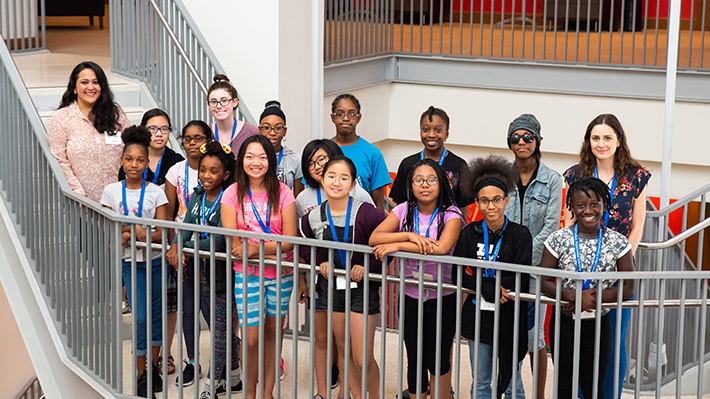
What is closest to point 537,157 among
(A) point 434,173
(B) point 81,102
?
(A) point 434,173

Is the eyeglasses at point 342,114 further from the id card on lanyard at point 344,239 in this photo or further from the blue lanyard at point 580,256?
the blue lanyard at point 580,256

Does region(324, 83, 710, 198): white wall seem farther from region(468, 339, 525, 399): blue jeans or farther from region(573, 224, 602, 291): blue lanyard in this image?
region(573, 224, 602, 291): blue lanyard

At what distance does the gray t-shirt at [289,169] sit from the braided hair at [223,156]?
1.98 ft

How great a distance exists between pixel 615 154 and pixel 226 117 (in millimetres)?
2515

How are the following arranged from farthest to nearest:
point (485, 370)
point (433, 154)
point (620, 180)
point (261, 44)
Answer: point (261, 44)
point (433, 154)
point (620, 180)
point (485, 370)

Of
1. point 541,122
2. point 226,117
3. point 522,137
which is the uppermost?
point 541,122

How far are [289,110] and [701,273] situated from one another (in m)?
4.99

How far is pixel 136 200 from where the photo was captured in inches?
186

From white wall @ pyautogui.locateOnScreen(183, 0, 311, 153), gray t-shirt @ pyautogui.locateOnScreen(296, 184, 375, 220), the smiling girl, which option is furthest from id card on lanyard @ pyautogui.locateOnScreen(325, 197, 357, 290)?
white wall @ pyautogui.locateOnScreen(183, 0, 311, 153)

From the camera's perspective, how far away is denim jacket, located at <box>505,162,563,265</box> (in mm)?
4355

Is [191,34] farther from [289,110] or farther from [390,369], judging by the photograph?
[390,369]

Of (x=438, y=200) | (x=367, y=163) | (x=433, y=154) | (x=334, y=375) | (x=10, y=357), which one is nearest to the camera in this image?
(x=438, y=200)

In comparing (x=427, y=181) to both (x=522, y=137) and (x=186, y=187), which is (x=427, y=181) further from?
(x=186, y=187)

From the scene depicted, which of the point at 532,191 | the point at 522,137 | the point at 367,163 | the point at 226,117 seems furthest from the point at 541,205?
the point at 226,117
